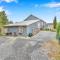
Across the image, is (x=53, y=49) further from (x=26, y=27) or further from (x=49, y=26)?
(x=26, y=27)

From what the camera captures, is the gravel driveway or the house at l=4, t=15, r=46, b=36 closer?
the gravel driveway

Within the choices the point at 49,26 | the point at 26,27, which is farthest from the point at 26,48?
the point at 49,26

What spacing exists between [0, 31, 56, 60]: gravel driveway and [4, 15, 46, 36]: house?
0.45 feet

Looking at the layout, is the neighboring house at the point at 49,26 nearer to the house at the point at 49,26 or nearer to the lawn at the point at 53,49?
the house at the point at 49,26

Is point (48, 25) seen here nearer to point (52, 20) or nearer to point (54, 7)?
point (52, 20)

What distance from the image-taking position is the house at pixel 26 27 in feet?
12.4

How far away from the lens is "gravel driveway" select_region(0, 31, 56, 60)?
363 centimetres

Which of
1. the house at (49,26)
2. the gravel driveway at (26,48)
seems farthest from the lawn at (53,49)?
the house at (49,26)

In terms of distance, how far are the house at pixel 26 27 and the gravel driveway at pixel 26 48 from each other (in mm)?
137

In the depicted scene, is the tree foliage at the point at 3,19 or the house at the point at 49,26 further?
the tree foliage at the point at 3,19

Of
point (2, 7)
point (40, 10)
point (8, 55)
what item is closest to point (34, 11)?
point (40, 10)

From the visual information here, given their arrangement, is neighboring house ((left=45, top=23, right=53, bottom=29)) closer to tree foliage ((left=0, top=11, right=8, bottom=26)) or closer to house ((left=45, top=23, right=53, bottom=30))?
house ((left=45, top=23, right=53, bottom=30))

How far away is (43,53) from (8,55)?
688 mm

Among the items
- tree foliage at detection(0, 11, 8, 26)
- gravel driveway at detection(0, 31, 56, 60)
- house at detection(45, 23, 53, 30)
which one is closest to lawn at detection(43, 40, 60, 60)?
gravel driveway at detection(0, 31, 56, 60)
